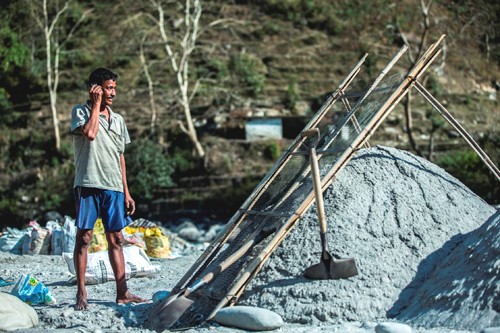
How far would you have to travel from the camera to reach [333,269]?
4.68m

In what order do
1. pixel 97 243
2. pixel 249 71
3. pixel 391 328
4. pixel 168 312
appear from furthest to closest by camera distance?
pixel 249 71, pixel 97 243, pixel 168 312, pixel 391 328

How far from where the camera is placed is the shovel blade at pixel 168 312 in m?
4.54

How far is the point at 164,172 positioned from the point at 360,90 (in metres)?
11.7

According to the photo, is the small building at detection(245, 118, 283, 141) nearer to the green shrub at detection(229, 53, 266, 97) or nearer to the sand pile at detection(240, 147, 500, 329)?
the green shrub at detection(229, 53, 266, 97)

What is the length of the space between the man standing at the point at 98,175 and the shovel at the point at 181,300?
625mm

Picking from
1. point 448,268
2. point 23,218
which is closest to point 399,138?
point 23,218

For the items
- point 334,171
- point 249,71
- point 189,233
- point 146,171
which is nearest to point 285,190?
point 334,171

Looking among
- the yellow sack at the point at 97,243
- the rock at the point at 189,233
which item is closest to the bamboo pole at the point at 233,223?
the yellow sack at the point at 97,243

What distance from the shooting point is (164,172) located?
17.3m

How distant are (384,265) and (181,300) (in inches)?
51.2

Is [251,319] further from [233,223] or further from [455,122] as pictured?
[455,122]

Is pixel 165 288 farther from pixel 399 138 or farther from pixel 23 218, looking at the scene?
pixel 399 138

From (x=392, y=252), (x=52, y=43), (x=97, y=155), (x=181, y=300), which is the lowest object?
(x=181, y=300)

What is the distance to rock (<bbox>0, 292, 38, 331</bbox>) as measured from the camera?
15.0ft
